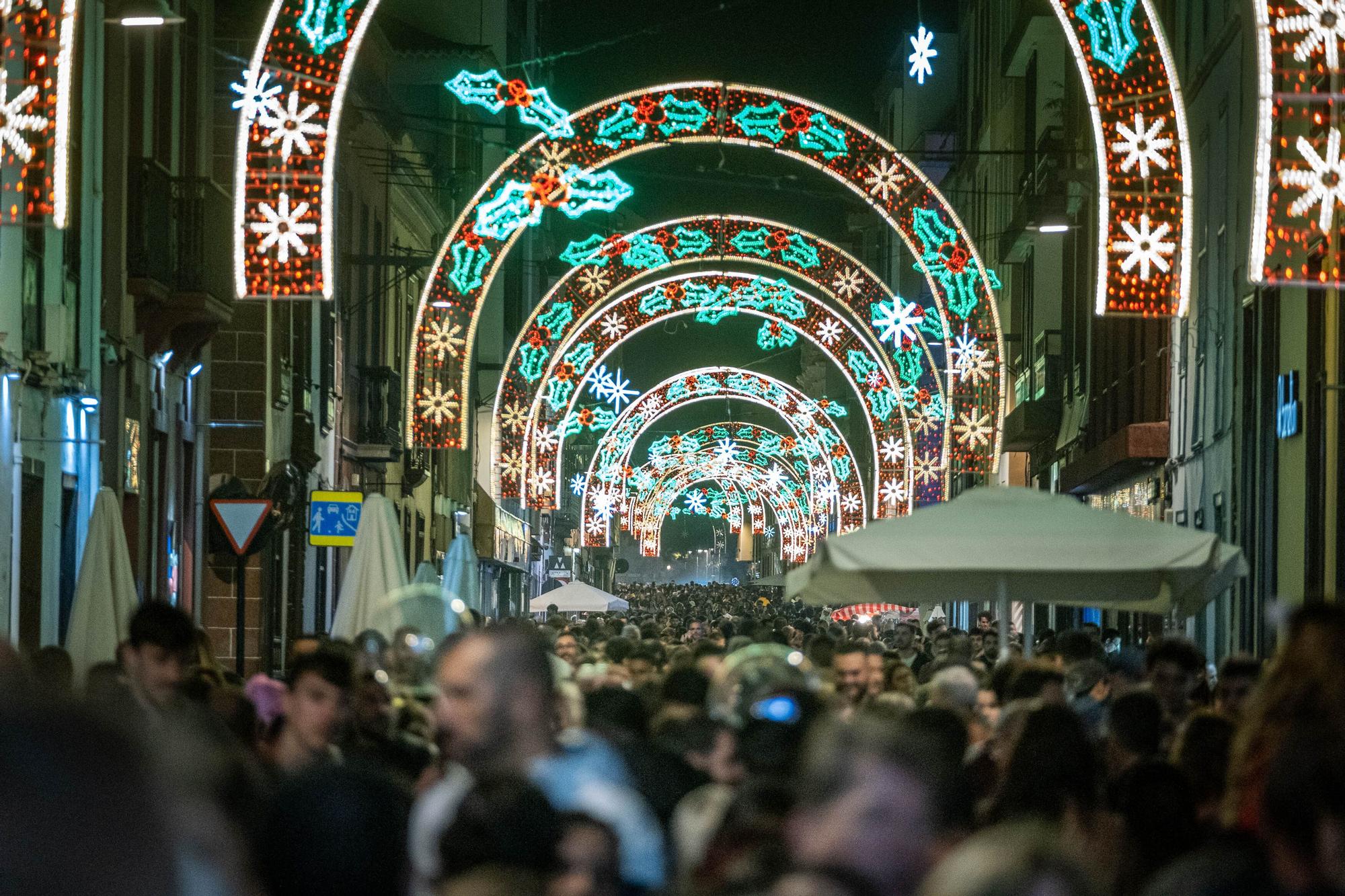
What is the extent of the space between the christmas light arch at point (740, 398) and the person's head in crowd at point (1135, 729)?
41689 mm

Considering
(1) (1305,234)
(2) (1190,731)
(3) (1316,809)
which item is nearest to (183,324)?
(1) (1305,234)

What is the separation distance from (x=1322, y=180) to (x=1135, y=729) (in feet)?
15.8

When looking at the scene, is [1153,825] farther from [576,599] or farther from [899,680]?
[576,599]

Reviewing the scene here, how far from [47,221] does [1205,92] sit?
1620cm

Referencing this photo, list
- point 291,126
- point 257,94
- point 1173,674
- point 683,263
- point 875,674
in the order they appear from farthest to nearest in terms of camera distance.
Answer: point 683,263
point 291,126
point 257,94
point 875,674
point 1173,674

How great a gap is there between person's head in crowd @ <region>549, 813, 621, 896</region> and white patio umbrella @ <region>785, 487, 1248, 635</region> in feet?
25.3

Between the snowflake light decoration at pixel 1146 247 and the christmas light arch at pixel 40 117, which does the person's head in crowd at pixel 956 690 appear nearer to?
the snowflake light decoration at pixel 1146 247

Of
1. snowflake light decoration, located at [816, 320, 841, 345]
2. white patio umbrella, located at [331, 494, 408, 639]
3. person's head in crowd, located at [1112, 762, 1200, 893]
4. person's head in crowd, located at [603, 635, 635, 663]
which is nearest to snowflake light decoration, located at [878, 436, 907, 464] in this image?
snowflake light decoration, located at [816, 320, 841, 345]

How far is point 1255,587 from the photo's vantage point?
20.7 m

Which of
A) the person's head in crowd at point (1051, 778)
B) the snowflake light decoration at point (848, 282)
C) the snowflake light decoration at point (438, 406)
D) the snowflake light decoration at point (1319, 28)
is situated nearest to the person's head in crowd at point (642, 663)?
the snowflake light decoration at point (1319, 28)

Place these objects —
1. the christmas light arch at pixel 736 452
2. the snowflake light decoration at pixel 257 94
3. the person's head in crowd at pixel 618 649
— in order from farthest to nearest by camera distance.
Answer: the christmas light arch at pixel 736 452, the person's head in crowd at pixel 618 649, the snowflake light decoration at pixel 257 94

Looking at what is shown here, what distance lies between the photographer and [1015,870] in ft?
9.01

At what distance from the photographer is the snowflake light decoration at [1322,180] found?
11.4 m

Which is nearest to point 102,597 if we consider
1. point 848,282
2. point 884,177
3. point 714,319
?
point 884,177
